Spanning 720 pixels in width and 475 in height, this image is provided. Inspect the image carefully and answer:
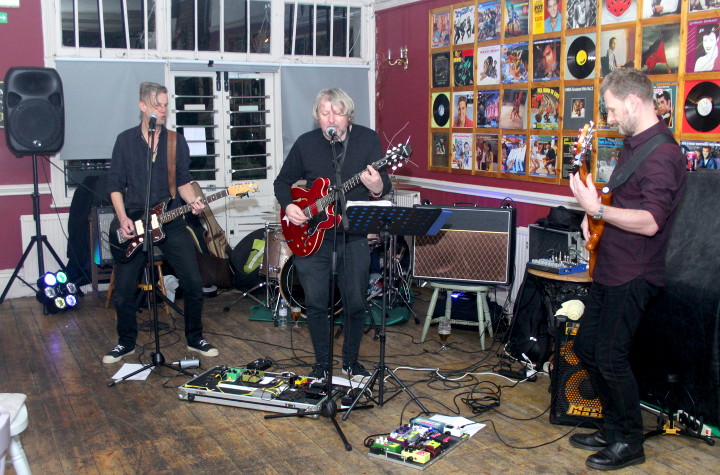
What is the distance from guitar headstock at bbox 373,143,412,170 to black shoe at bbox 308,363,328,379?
1.30 meters

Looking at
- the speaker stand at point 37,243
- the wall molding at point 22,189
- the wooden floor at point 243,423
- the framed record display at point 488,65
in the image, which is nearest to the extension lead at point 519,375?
the wooden floor at point 243,423

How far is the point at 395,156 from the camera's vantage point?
151 inches

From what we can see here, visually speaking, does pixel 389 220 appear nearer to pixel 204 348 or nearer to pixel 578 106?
pixel 204 348

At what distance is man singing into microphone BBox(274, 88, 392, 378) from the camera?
413 cm

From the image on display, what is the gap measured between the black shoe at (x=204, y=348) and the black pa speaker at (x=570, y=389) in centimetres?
237

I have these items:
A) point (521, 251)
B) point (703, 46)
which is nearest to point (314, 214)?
point (521, 251)

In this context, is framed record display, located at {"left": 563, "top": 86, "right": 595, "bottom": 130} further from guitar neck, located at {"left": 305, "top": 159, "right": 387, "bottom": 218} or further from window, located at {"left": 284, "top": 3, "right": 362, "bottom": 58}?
window, located at {"left": 284, "top": 3, "right": 362, "bottom": 58}

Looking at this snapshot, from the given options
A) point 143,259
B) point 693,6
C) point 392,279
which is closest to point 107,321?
point 143,259

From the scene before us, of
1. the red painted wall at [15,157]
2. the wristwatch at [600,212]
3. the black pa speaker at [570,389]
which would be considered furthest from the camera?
the red painted wall at [15,157]

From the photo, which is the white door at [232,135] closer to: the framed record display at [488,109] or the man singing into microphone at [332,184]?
the framed record display at [488,109]

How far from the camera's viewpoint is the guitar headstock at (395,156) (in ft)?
12.5

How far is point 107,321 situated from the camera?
6.11 meters

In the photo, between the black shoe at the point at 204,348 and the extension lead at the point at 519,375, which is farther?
the black shoe at the point at 204,348

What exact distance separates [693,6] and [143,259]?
12.6 feet
